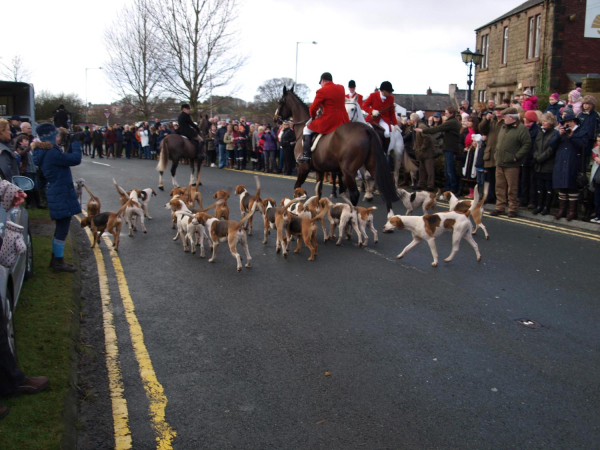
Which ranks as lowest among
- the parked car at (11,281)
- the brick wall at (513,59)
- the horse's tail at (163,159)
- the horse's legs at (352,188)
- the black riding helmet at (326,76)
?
the parked car at (11,281)

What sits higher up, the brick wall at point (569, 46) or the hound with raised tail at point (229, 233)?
the brick wall at point (569, 46)

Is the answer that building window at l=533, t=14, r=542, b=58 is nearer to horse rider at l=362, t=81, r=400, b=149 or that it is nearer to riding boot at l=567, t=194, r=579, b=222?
horse rider at l=362, t=81, r=400, b=149

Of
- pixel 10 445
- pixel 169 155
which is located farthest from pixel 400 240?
pixel 169 155

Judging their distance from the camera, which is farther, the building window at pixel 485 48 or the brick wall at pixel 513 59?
the building window at pixel 485 48

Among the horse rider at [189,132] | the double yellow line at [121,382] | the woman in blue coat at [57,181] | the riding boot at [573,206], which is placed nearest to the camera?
the double yellow line at [121,382]

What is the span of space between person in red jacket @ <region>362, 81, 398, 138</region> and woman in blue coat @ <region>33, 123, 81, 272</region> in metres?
8.32

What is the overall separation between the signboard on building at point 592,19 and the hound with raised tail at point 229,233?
28.8 meters

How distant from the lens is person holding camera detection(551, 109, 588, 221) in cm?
1112

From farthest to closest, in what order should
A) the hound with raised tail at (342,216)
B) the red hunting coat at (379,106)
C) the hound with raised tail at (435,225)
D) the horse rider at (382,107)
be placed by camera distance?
1. the red hunting coat at (379,106)
2. the horse rider at (382,107)
3. the hound with raised tail at (342,216)
4. the hound with raised tail at (435,225)

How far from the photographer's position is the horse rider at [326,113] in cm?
1183

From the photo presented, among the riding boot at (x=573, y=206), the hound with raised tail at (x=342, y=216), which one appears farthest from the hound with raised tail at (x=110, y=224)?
the riding boot at (x=573, y=206)

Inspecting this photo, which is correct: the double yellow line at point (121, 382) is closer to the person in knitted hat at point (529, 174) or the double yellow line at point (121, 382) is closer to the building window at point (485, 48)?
the person in knitted hat at point (529, 174)

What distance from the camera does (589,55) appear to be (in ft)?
102

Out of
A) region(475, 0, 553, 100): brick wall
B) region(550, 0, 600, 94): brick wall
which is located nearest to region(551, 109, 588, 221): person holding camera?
region(550, 0, 600, 94): brick wall
